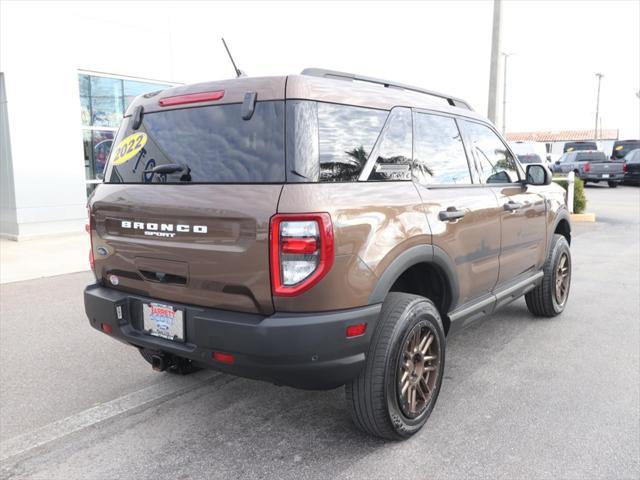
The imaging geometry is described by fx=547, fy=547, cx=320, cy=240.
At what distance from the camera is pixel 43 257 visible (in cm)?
826

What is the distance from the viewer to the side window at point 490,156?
13.2 ft

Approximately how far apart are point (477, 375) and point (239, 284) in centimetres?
219

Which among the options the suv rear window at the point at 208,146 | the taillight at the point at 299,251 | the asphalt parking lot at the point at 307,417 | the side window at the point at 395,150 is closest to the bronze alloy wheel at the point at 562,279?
the asphalt parking lot at the point at 307,417

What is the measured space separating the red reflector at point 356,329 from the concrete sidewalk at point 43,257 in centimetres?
578

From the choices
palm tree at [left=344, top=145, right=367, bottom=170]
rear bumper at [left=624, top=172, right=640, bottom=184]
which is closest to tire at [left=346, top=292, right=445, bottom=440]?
palm tree at [left=344, top=145, right=367, bottom=170]

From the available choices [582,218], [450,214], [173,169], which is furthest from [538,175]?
[582,218]

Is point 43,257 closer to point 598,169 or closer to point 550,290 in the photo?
point 550,290

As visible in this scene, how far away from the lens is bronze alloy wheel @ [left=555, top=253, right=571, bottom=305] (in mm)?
5332

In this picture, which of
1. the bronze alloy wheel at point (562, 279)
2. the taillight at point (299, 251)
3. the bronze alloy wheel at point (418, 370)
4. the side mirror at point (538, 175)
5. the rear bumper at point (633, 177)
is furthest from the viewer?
the rear bumper at point (633, 177)

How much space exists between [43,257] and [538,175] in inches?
279

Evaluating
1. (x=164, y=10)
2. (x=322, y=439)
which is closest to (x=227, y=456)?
(x=322, y=439)

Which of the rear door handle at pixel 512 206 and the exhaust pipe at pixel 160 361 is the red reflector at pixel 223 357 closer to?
the exhaust pipe at pixel 160 361

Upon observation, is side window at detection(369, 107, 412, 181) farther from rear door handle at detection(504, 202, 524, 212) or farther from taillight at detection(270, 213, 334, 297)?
rear door handle at detection(504, 202, 524, 212)

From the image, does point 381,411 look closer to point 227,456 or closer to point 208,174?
point 227,456
